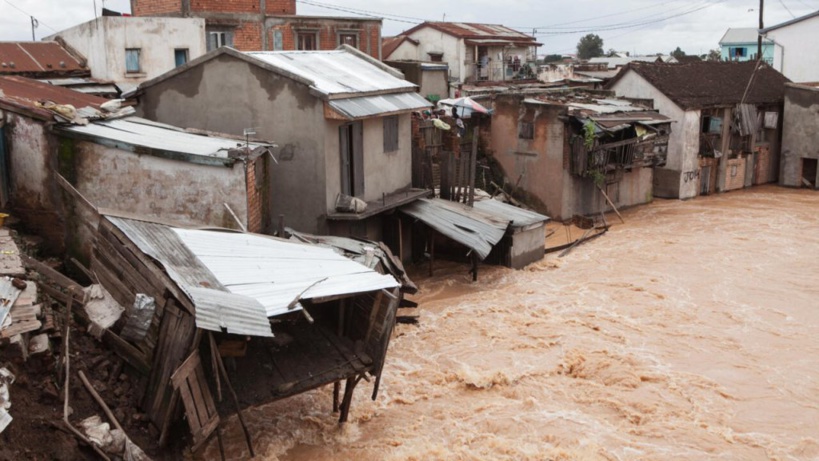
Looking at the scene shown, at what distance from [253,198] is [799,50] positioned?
33.1m

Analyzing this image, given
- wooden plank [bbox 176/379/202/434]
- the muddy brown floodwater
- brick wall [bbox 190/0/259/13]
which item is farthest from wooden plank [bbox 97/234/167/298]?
brick wall [bbox 190/0/259/13]

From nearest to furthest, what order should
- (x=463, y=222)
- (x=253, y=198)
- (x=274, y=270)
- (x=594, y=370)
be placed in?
(x=274, y=270)
(x=594, y=370)
(x=253, y=198)
(x=463, y=222)

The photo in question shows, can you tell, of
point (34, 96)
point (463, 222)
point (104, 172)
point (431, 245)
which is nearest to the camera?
point (104, 172)

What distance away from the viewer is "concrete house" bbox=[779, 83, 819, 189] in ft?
105

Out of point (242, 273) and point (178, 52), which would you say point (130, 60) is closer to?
point (178, 52)

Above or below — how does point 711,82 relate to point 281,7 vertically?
below

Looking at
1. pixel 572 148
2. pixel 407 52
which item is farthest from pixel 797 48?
pixel 572 148

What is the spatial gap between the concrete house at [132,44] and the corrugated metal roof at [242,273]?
11.5 meters

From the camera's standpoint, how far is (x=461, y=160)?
66.2 feet

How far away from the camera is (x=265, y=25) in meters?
28.4

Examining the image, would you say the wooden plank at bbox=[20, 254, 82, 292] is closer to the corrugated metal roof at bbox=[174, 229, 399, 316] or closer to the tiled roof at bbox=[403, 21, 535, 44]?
the corrugated metal roof at bbox=[174, 229, 399, 316]

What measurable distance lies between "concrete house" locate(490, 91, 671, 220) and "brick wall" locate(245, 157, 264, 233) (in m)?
12.8

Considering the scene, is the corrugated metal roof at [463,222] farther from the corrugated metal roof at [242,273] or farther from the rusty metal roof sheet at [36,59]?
the rusty metal roof sheet at [36,59]

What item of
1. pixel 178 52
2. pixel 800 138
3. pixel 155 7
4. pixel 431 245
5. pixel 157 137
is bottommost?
pixel 431 245
